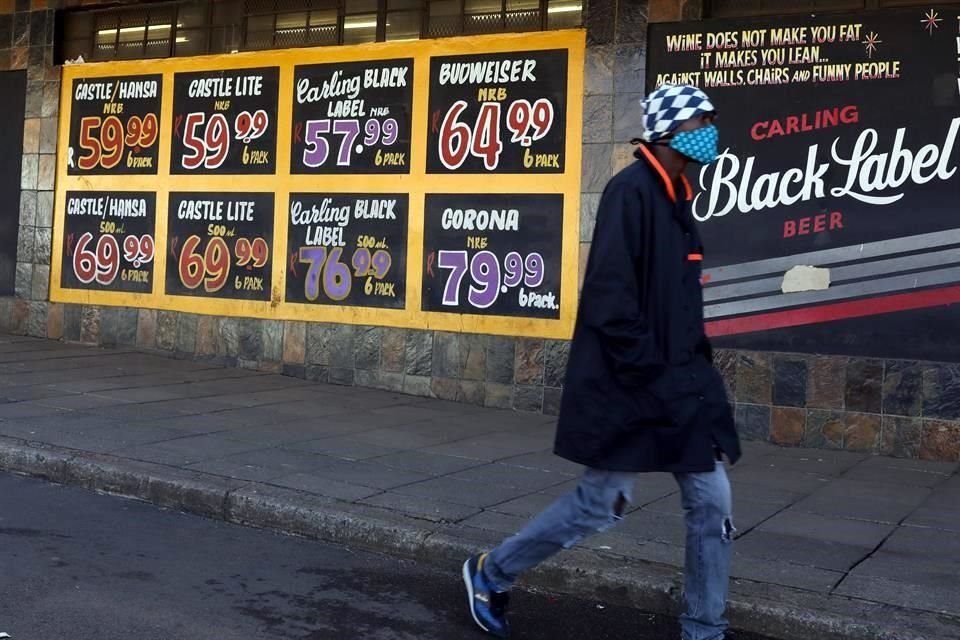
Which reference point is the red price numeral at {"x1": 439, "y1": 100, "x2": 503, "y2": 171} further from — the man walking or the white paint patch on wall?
the man walking

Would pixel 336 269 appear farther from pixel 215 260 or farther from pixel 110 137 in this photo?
pixel 110 137

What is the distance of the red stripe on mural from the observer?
7.95 meters

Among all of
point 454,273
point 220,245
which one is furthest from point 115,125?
point 454,273

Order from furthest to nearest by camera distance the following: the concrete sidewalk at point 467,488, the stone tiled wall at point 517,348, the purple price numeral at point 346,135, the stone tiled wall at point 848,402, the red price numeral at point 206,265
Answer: the red price numeral at point 206,265
the purple price numeral at point 346,135
the stone tiled wall at point 517,348
the stone tiled wall at point 848,402
the concrete sidewalk at point 467,488

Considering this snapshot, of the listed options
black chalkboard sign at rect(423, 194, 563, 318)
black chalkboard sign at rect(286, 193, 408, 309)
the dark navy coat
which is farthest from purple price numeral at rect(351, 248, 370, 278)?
the dark navy coat

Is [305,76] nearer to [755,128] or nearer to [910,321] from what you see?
[755,128]

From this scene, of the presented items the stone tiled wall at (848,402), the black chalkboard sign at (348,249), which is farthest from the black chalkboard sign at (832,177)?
the black chalkboard sign at (348,249)

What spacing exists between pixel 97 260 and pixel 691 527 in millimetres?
9017

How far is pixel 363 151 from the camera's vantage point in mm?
10336

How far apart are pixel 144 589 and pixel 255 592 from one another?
441 mm

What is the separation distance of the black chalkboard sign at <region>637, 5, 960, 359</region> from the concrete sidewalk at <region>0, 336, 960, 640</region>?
998 mm

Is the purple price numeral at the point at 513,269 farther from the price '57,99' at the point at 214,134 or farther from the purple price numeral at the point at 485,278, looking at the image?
the price '57,99' at the point at 214,134

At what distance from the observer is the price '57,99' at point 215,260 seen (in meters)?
10.9

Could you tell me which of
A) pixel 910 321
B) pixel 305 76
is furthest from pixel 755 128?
pixel 305 76
